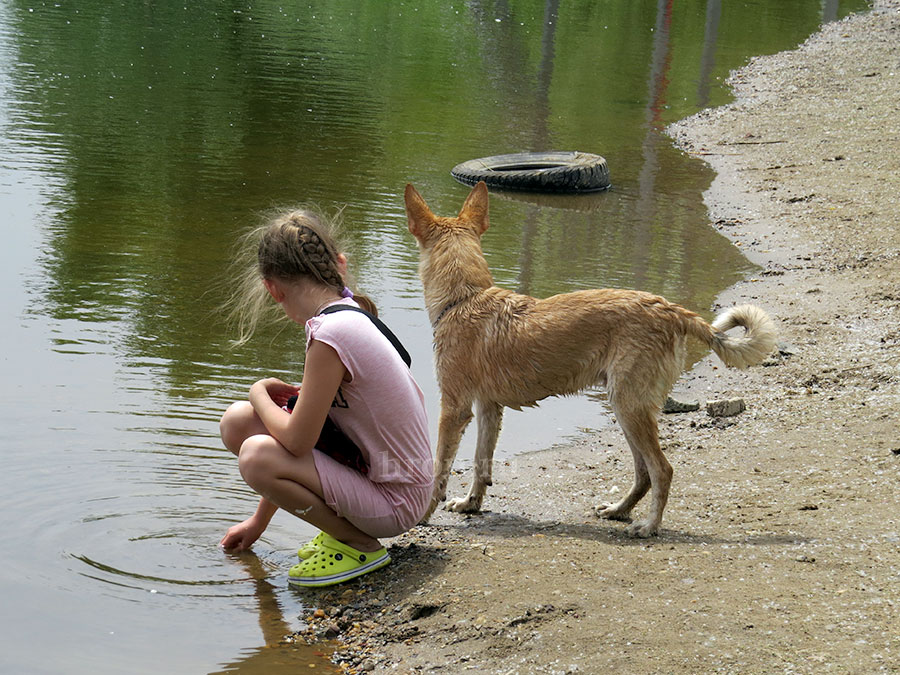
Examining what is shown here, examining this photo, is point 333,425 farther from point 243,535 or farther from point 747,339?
point 747,339

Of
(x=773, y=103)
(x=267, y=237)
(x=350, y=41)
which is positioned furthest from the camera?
(x=350, y=41)

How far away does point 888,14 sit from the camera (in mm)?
30828

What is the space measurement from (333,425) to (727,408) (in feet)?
9.94

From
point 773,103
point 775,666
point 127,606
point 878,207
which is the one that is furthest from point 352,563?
point 773,103

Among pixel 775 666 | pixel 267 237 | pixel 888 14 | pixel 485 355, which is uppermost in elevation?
pixel 888 14

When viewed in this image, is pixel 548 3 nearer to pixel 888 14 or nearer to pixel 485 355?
pixel 888 14

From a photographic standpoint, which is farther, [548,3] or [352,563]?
[548,3]

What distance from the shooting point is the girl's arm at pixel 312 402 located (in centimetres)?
435

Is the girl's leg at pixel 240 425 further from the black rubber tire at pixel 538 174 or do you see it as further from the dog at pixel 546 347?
the black rubber tire at pixel 538 174

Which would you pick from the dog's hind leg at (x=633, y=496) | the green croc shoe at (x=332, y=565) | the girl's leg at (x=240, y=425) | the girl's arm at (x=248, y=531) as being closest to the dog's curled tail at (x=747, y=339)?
the dog's hind leg at (x=633, y=496)

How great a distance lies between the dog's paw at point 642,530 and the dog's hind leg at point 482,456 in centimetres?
88

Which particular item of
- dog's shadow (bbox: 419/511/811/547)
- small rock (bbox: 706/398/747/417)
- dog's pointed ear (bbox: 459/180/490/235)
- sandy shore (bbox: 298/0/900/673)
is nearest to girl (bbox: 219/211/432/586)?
sandy shore (bbox: 298/0/900/673)

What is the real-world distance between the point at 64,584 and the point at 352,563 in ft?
4.27

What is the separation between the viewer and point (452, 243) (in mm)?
5613
